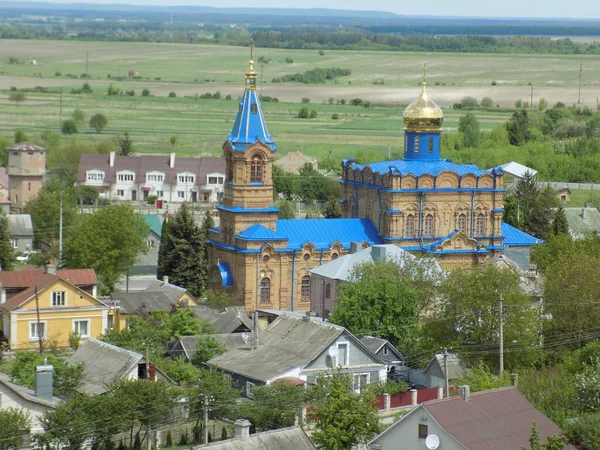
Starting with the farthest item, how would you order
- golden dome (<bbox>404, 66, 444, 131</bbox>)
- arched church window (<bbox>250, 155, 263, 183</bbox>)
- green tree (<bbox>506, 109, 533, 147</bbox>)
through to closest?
green tree (<bbox>506, 109, 533, 147</bbox>), golden dome (<bbox>404, 66, 444, 131</bbox>), arched church window (<bbox>250, 155, 263, 183</bbox>)

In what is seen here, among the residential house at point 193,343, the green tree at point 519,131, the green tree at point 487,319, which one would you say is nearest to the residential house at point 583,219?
the green tree at point 487,319

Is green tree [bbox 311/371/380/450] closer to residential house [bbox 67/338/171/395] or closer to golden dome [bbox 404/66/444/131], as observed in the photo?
residential house [bbox 67/338/171/395]

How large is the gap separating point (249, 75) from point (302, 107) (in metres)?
121

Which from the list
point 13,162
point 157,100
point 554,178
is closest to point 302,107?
point 157,100

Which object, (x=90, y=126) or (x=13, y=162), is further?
(x=90, y=126)

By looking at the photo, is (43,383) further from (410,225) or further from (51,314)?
(410,225)

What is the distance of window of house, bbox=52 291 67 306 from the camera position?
48.5 m

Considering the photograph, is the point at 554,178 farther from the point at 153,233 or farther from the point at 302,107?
the point at 302,107

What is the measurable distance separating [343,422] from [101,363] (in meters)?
7.61

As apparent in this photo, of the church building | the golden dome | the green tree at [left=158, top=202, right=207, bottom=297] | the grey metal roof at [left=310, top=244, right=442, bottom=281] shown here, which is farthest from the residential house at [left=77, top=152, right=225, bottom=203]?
the grey metal roof at [left=310, top=244, right=442, bottom=281]

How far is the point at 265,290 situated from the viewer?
56.1 m

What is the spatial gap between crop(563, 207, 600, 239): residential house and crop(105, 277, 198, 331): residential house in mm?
22263

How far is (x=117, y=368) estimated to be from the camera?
39.5 metres

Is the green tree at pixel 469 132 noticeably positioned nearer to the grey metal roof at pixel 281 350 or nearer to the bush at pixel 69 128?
the bush at pixel 69 128
